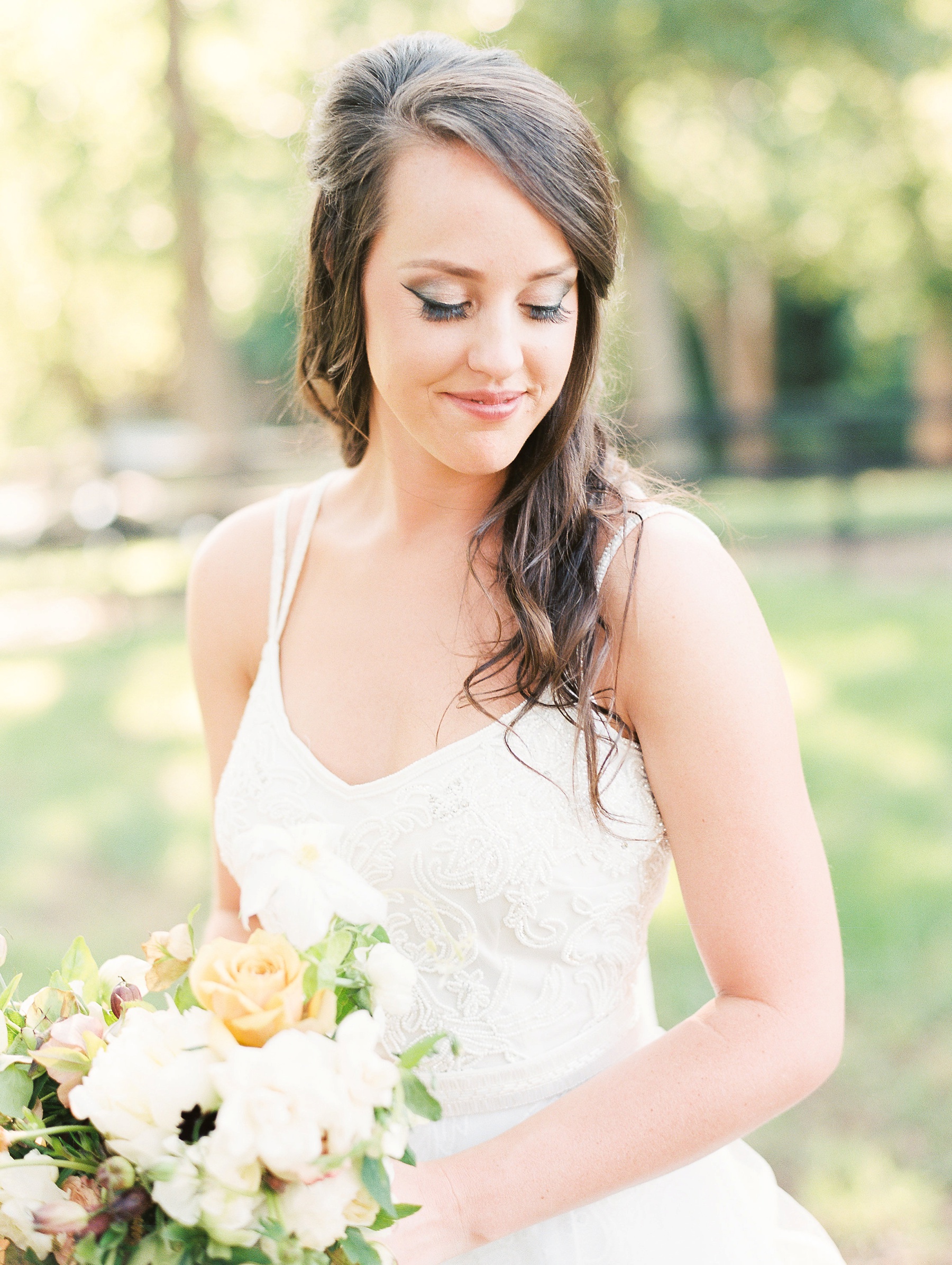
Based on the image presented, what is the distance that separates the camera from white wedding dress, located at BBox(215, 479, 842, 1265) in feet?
5.74

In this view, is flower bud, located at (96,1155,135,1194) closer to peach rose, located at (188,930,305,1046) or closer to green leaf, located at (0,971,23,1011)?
peach rose, located at (188,930,305,1046)

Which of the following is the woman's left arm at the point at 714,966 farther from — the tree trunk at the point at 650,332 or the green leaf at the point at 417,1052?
the tree trunk at the point at 650,332

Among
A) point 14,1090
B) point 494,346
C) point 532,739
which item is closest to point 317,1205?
point 14,1090

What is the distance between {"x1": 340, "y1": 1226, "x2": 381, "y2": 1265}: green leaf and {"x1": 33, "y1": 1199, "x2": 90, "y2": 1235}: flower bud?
0.25 meters

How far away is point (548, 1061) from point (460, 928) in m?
0.26

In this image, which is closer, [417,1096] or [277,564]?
[417,1096]

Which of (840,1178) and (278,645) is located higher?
(278,645)

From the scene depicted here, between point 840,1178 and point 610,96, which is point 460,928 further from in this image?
point 610,96

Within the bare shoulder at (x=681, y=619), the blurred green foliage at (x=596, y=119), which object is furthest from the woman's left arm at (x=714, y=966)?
the blurred green foliage at (x=596, y=119)

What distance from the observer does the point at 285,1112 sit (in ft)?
3.55

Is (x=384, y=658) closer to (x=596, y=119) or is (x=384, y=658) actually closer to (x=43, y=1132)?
(x=43, y=1132)

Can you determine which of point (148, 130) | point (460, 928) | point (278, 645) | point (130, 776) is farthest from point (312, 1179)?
point (148, 130)

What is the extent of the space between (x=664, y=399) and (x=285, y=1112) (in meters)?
15.8

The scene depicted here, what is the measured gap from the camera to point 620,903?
1.79 m
